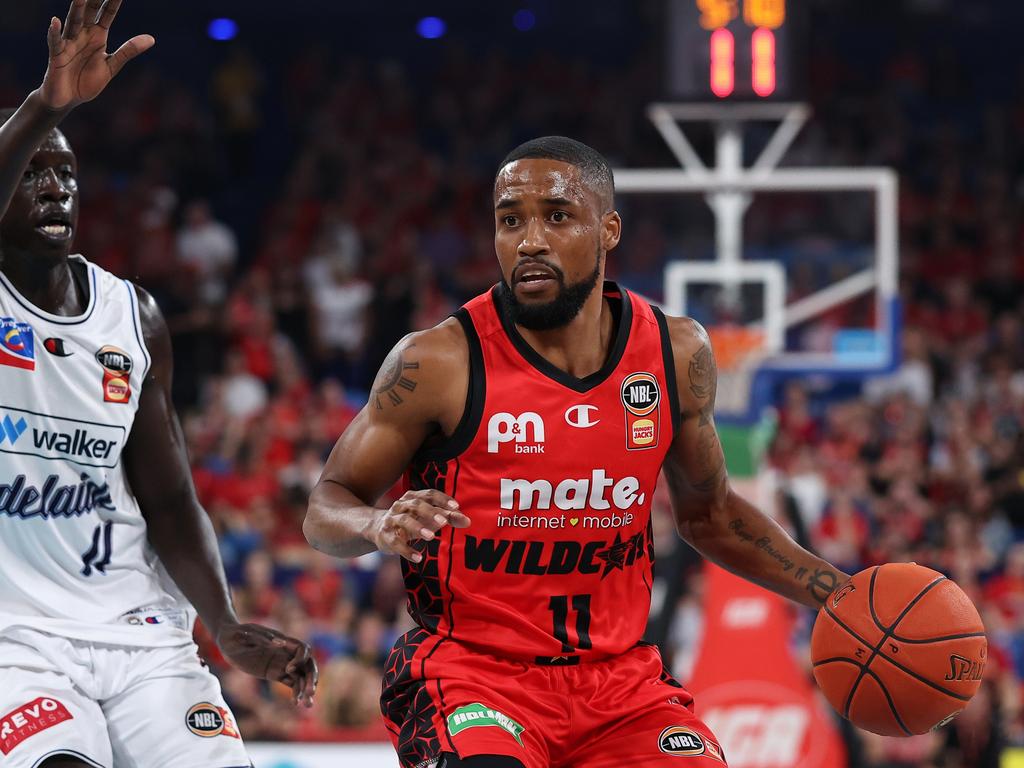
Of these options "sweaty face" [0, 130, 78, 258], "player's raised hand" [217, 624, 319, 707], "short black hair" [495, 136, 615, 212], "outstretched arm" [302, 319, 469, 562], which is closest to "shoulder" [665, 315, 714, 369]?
"short black hair" [495, 136, 615, 212]

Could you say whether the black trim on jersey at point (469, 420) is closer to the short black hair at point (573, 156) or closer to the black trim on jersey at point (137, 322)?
the short black hair at point (573, 156)

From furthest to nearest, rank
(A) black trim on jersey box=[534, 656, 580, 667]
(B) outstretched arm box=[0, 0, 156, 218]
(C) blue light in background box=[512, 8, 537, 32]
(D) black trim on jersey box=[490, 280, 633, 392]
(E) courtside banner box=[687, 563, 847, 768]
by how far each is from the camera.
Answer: (C) blue light in background box=[512, 8, 537, 32]
(E) courtside banner box=[687, 563, 847, 768]
(D) black trim on jersey box=[490, 280, 633, 392]
(A) black trim on jersey box=[534, 656, 580, 667]
(B) outstretched arm box=[0, 0, 156, 218]

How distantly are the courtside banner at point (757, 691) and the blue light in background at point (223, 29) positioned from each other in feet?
34.7

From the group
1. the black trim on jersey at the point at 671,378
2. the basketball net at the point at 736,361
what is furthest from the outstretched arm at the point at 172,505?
the basketball net at the point at 736,361

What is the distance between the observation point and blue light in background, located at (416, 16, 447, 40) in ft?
56.2

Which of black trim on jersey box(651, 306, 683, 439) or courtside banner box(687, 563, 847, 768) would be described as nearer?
black trim on jersey box(651, 306, 683, 439)

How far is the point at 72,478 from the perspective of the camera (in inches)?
146

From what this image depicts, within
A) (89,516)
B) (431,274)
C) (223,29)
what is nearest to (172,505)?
(89,516)

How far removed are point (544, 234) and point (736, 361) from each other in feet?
20.5

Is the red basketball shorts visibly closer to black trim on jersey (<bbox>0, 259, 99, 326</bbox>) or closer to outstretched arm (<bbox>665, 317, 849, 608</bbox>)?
outstretched arm (<bbox>665, 317, 849, 608</bbox>)

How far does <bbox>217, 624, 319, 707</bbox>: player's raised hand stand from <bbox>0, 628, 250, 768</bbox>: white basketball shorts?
0.10 m

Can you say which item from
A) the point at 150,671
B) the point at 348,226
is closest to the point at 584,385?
the point at 150,671

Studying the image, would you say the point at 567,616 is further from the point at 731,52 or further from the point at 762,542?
the point at 731,52

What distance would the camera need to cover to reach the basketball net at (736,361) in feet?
31.4
